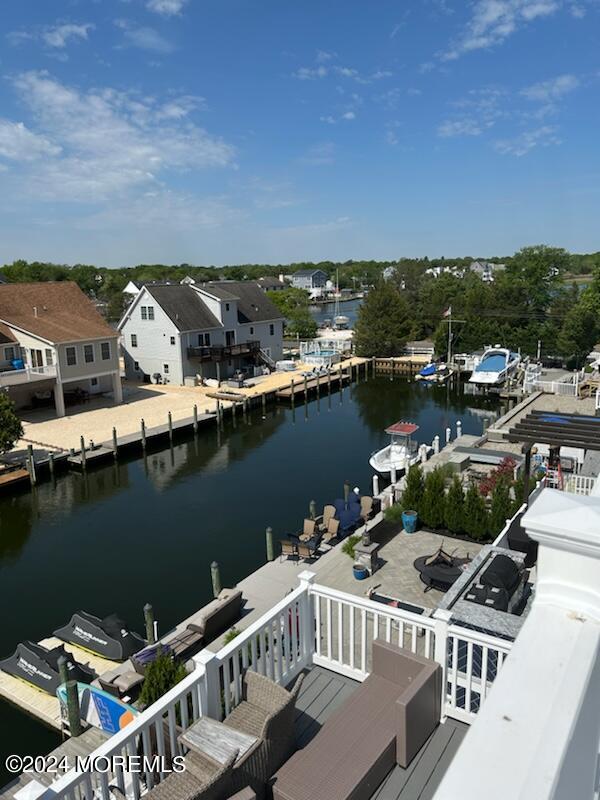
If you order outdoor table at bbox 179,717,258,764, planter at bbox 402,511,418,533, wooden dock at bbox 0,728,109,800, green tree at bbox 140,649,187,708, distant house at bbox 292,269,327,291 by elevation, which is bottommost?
wooden dock at bbox 0,728,109,800

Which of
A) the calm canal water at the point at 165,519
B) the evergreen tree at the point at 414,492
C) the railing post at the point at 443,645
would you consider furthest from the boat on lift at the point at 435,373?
the railing post at the point at 443,645

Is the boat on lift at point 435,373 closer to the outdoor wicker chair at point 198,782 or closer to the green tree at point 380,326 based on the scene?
the green tree at point 380,326

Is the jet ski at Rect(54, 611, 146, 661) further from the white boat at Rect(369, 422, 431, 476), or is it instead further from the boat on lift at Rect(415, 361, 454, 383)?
the boat on lift at Rect(415, 361, 454, 383)

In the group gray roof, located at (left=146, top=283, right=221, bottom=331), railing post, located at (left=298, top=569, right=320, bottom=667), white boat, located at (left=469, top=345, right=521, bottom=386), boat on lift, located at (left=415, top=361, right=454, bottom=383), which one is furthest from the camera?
boat on lift, located at (left=415, top=361, right=454, bottom=383)

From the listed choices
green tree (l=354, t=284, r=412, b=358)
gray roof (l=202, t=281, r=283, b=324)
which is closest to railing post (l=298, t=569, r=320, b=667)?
gray roof (l=202, t=281, r=283, b=324)

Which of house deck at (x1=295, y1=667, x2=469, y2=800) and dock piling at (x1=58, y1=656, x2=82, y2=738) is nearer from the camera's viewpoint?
house deck at (x1=295, y1=667, x2=469, y2=800)

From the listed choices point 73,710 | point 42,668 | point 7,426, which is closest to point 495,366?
point 7,426
